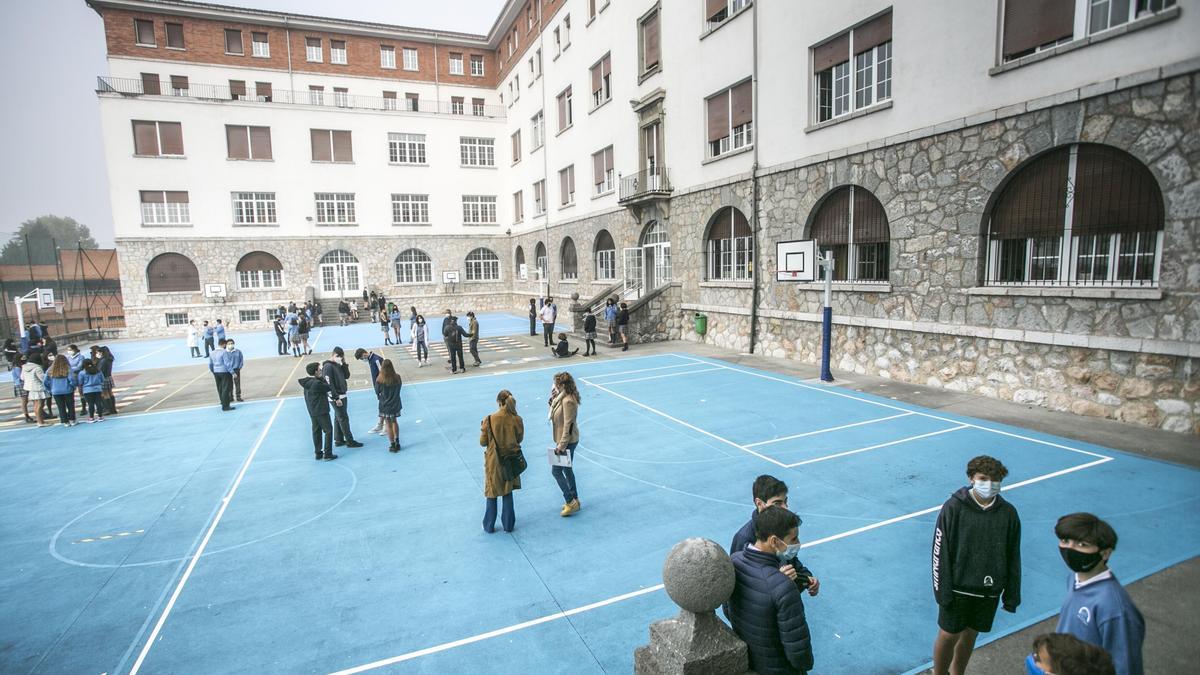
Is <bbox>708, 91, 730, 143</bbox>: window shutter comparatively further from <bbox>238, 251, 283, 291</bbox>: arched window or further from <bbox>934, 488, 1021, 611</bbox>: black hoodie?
<bbox>238, 251, 283, 291</bbox>: arched window

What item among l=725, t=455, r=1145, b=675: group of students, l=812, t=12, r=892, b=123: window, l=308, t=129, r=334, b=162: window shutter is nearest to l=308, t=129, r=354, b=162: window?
l=308, t=129, r=334, b=162: window shutter

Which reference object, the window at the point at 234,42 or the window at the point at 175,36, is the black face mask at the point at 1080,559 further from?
the window at the point at 175,36

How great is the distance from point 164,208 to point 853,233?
38183 millimetres

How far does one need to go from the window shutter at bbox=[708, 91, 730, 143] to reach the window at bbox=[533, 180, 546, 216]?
674 inches

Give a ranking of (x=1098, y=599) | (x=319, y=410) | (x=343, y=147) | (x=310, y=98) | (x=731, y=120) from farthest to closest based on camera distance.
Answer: (x=310, y=98)
(x=343, y=147)
(x=731, y=120)
(x=319, y=410)
(x=1098, y=599)

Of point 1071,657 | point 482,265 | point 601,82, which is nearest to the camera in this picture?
point 1071,657

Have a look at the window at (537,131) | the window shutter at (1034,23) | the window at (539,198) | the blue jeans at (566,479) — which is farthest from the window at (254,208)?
the window shutter at (1034,23)

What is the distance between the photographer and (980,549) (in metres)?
3.75

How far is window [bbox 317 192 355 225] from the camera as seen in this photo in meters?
38.1

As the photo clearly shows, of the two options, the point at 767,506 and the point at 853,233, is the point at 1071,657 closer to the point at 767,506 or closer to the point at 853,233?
the point at 767,506

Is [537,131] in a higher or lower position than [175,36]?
lower

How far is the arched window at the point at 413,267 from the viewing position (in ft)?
133

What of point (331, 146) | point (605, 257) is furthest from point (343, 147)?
point (605, 257)

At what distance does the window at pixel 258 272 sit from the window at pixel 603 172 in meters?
22.3
